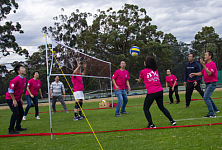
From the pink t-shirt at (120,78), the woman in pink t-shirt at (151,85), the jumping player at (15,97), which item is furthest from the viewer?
the pink t-shirt at (120,78)

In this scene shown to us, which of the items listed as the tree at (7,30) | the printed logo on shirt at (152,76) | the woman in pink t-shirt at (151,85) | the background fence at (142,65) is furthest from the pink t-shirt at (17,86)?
the tree at (7,30)

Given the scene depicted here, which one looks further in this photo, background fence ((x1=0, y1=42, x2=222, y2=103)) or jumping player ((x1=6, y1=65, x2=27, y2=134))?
background fence ((x1=0, y1=42, x2=222, y2=103))

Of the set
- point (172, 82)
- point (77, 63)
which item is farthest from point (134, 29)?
point (77, 63)

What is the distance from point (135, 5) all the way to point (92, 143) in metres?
34.5

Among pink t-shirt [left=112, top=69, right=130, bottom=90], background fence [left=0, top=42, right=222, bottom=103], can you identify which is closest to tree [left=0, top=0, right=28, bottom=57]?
background fence [left=0, top=42, right=222, bottom=103]

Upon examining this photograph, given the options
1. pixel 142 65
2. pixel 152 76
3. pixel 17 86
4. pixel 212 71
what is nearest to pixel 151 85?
pixel 152 76

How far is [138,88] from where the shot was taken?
18.0m

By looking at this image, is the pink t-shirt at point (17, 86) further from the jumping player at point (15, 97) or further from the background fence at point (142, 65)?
the background fence at point (142, 65)

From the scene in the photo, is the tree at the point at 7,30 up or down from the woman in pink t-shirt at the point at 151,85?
up

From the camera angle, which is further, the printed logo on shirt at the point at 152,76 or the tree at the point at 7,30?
the tree at the point at 7,30

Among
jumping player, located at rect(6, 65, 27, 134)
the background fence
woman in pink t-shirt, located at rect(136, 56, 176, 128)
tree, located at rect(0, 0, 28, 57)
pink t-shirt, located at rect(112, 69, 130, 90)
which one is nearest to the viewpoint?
woman in pink t-shirt, located at rect(136, 56, 176, 128)

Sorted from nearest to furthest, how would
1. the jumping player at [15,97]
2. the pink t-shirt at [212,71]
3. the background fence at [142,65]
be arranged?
1. the jumping player at [15,97]
2. the pink t-shirt at [212,71]
3. the background fence at [142,65]

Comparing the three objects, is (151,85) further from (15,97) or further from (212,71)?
(15,97)

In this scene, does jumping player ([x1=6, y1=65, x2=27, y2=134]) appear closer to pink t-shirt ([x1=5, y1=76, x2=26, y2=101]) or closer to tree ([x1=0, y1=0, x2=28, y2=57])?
pink t-shirt ([x1=5, y1=76, x2=26, y2=101])
